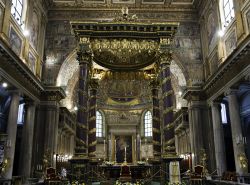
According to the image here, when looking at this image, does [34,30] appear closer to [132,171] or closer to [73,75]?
[73,75]

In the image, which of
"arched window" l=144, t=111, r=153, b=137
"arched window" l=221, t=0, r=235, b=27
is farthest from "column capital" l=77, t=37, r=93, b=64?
"arched window" l=144, t=111, r=153, b=137

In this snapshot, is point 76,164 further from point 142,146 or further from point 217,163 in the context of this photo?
point 142,146

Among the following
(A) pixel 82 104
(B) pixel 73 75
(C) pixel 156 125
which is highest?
(B) pixel 73 75

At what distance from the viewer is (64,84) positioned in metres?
20.8

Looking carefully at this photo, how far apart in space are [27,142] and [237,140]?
37.8 ft

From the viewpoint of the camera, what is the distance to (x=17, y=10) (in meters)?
15.8

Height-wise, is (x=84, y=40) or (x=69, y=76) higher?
(x=69, y=76)

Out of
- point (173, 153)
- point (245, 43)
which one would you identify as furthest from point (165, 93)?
point (245, 43)

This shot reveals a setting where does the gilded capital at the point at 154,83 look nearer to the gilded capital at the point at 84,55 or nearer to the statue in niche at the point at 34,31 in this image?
the gilded capital at the point at 84,55

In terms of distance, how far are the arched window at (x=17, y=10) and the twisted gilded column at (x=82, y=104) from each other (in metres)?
5.14

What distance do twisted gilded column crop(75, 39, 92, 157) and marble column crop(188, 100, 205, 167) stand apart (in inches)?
346

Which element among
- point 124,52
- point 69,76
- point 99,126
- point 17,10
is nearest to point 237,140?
point 124,52

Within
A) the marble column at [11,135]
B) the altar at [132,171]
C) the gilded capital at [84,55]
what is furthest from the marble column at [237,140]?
the marble column at [11,135]

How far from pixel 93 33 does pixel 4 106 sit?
33.4 ft
